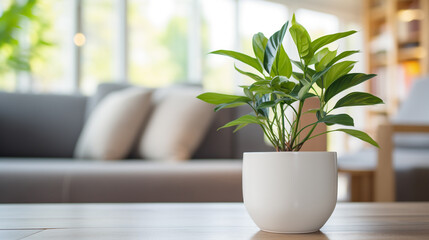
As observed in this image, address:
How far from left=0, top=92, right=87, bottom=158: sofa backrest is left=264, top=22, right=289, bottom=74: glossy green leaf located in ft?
5.97

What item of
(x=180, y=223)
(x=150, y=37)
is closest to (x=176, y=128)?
(x=180, y=223)

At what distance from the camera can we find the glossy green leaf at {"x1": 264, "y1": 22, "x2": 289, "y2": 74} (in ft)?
2.24

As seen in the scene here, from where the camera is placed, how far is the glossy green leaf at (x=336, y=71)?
27.3 inches

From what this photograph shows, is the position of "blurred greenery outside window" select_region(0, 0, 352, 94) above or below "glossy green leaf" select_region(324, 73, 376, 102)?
above

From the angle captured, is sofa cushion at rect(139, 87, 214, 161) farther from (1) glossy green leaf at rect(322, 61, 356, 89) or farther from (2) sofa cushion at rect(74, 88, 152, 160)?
(1) glossy green leaf at rect(322, 61, 356, 89)

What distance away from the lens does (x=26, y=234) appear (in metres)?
0.70

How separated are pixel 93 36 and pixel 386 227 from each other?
4.31m

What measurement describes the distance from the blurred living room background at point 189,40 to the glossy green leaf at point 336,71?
134 inches

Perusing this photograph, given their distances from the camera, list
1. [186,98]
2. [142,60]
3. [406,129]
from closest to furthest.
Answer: [406,129]
[186,98]
[142,60]

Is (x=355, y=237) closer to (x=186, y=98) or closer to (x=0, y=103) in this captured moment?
(x=186, y=98)

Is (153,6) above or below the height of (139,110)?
above

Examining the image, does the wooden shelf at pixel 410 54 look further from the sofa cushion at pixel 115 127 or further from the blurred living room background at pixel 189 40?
the sofa cushion at pixel 115 127

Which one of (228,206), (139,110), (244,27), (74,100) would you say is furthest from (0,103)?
(244,27)

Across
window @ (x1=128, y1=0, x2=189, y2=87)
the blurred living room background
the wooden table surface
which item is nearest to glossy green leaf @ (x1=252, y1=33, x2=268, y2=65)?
the wooden table surface
